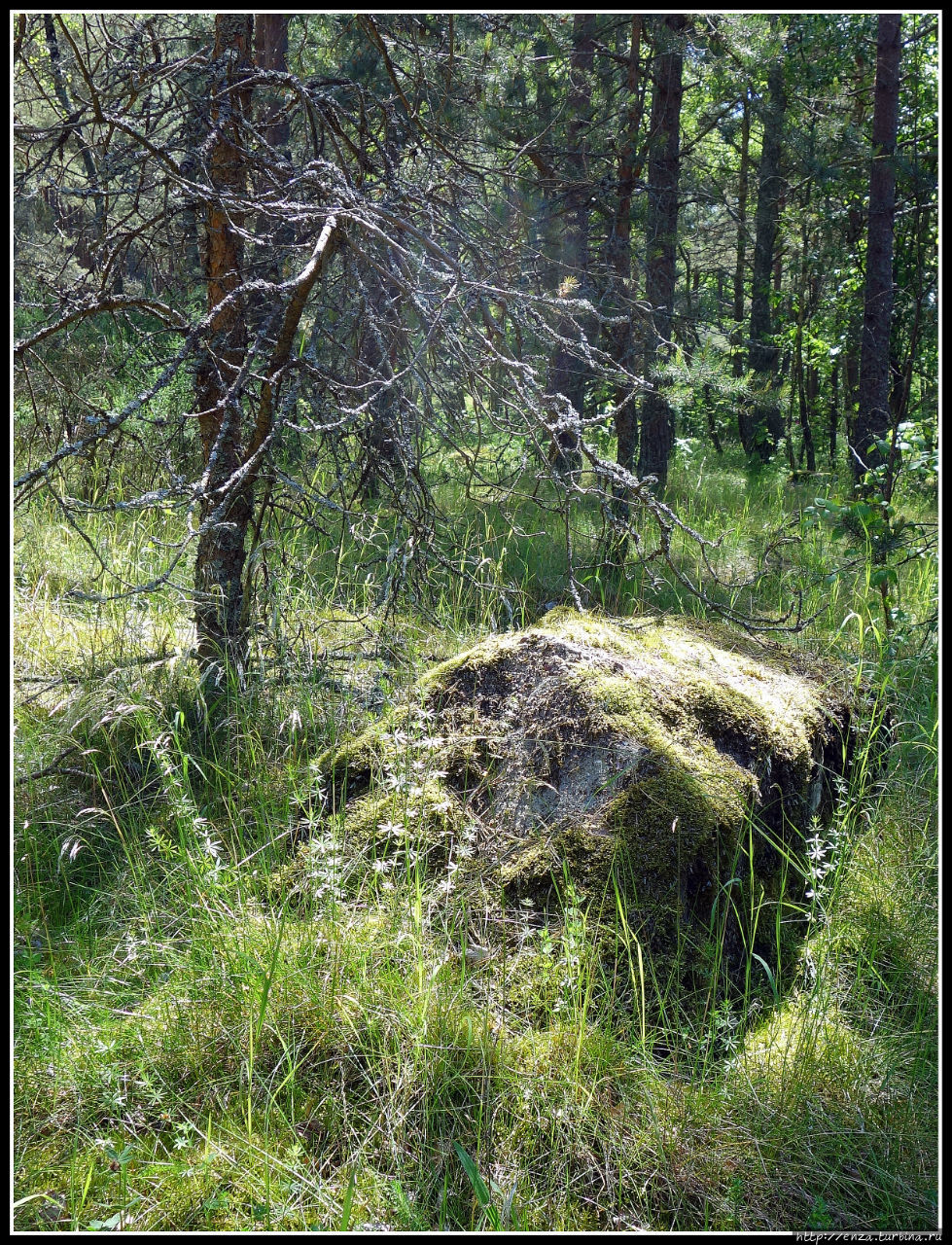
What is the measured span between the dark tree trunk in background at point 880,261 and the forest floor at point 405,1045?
6108 millimetres

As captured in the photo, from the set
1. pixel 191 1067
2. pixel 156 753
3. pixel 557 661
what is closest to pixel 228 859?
pixel 156 753

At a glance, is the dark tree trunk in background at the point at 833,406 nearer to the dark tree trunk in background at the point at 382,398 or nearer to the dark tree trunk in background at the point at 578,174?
the dark tree trunk in background at the point at 578,174

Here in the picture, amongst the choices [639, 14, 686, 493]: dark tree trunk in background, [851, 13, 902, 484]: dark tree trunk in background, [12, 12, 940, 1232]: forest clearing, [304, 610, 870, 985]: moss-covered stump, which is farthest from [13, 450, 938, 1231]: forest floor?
[851, 13, 902, 484]: dark tree trunk in background

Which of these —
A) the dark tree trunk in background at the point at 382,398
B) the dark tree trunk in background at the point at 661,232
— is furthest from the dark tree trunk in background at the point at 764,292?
the dark tree trunk in background at the point at 382,398

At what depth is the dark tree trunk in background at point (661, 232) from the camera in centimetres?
638

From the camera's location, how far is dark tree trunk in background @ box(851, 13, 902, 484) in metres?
7.59

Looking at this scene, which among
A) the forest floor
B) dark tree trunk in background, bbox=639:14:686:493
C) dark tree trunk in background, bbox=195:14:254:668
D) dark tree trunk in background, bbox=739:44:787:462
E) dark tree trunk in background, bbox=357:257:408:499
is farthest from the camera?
dark tree trunk in background, bbox=739:44:787:462

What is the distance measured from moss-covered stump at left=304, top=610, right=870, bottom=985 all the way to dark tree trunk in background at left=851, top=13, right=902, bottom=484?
5741 mm

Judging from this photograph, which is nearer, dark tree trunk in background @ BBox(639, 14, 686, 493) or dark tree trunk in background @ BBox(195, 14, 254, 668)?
dark tree trunk in background @ BBox(195, 14, 254, 668)

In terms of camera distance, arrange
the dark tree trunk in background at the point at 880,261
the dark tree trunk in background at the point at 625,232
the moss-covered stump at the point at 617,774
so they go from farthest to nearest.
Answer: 1. the dark tree trunk in background at the point at 880,261
2. the dark tree trunk in background at the point at 625,232
3. the moss-covered stump at the point at 617,774

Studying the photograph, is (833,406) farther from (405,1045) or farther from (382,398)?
(405,1045)

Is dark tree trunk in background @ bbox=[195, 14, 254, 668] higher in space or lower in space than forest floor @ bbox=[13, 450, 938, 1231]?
higher

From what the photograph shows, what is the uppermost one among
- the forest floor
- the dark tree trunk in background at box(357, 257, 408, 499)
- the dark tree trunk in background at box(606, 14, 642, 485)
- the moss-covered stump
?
the dark tree trunk in background at box(606, 14, 642, 485)

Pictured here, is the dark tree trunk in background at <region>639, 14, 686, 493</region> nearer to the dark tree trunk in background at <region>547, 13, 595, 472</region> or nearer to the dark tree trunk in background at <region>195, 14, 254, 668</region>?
the dark tree trunk in background at <region>547, 13, 595, 472</region>
